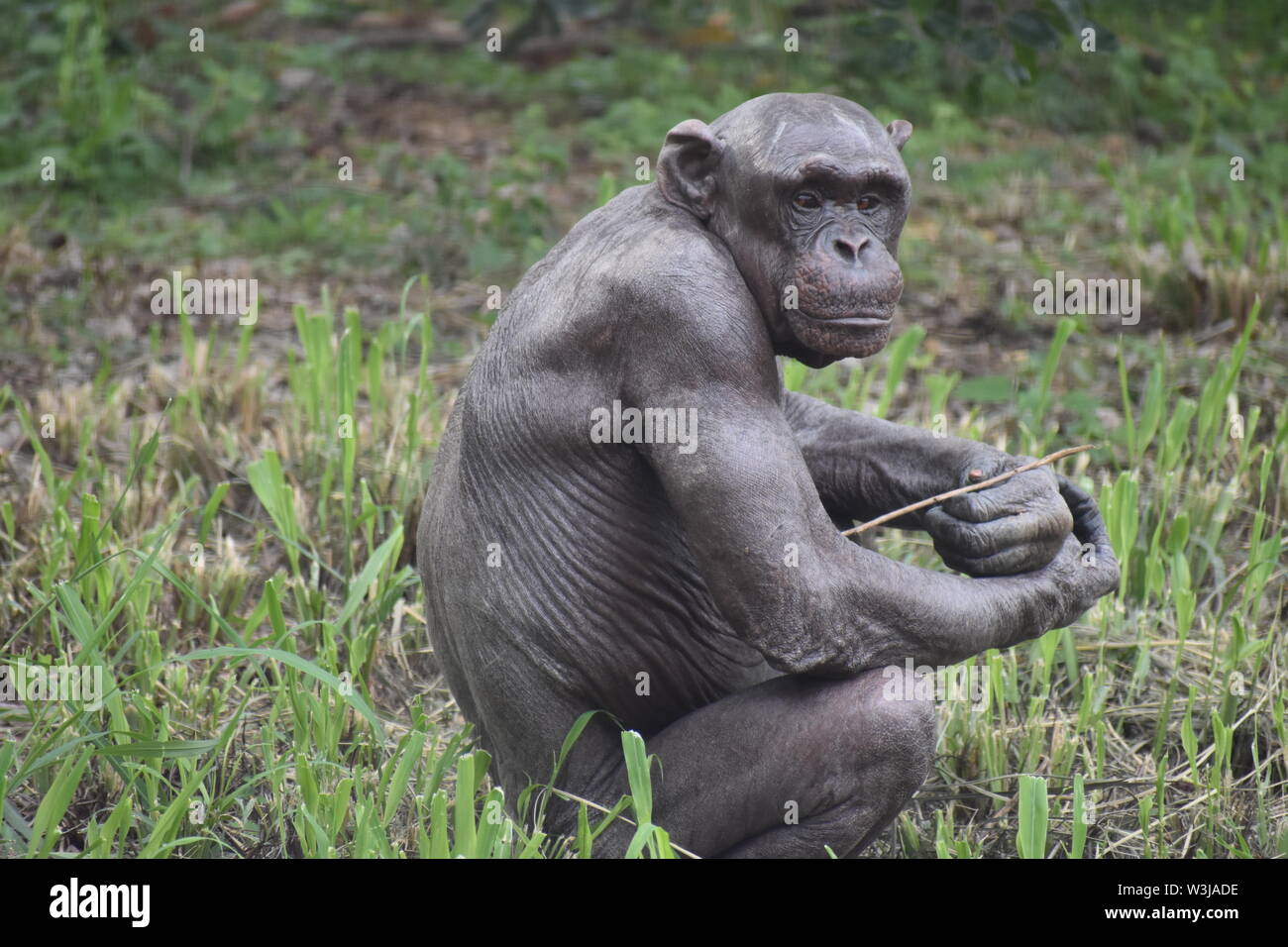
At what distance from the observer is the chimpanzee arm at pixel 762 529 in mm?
2676

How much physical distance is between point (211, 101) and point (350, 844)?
5696mm

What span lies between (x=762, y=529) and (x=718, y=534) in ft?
0.25

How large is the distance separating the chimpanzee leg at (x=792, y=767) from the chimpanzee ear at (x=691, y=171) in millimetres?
906

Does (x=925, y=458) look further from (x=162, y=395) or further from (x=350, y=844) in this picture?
(x=162, y=395)

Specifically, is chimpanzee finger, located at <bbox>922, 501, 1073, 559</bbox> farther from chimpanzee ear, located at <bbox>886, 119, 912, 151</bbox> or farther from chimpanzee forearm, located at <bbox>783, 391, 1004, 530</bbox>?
chimpanzee ear, located at <bbox>886, 119, 912, 151</bbox>

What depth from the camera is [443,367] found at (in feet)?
19.7

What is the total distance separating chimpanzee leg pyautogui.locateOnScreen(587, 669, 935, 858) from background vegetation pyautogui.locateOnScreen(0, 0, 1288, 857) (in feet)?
0.56

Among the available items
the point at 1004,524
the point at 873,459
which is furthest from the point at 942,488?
the point at 1004,524

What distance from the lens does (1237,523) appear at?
4.94 m

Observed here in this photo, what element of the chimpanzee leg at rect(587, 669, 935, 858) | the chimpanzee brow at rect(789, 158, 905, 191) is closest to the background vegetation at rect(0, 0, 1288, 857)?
the chimpanzee leg at rect(587, 669, 935, 858)

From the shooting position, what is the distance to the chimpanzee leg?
280cm

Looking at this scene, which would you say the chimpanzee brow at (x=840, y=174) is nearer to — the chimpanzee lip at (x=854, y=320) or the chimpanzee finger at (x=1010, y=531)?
the chimpanzee lip at (x=854, y=320)

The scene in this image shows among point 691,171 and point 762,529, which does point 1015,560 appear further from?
point 691,171
